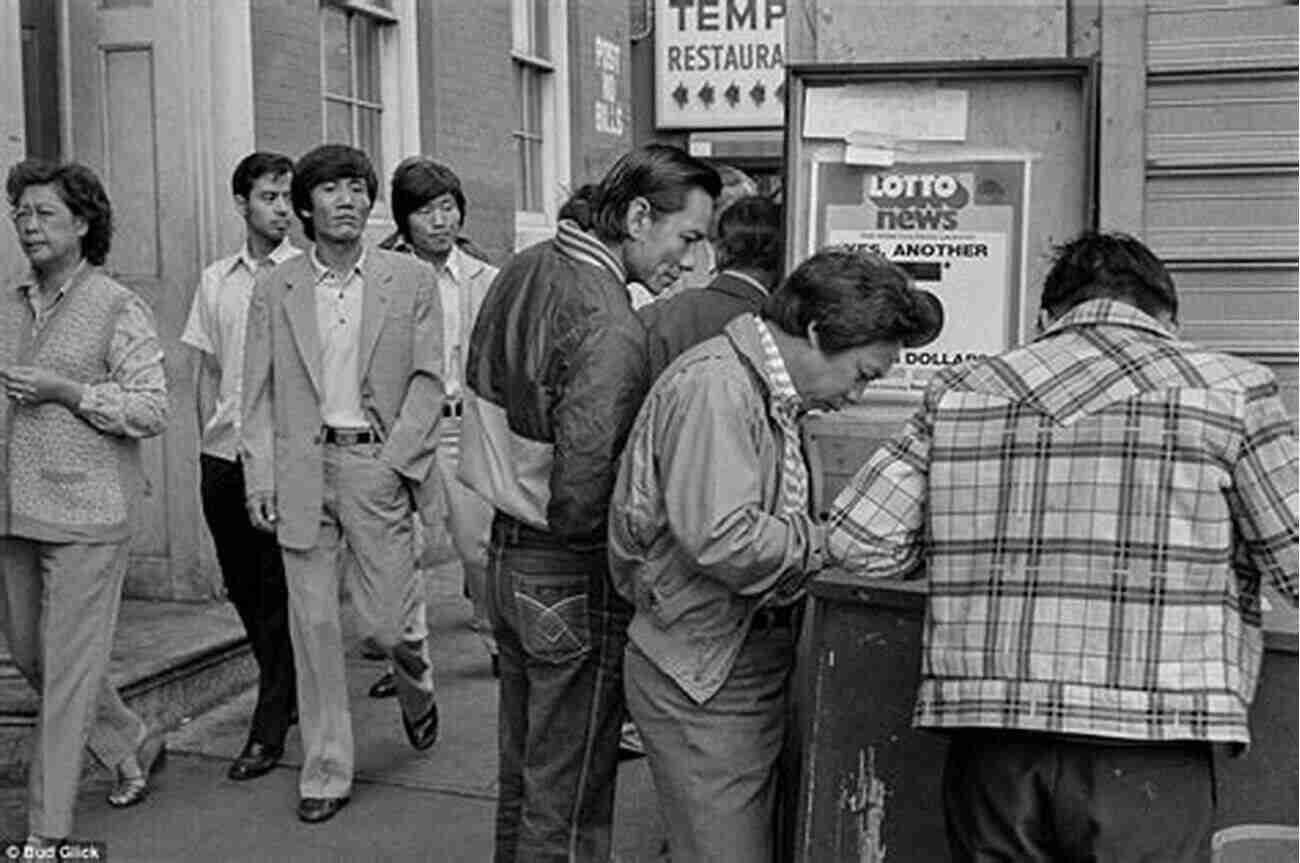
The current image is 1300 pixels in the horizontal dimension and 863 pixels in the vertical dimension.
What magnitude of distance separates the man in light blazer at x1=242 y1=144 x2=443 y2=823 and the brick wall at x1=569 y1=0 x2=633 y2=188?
690 cm

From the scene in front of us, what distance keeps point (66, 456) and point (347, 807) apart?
4.82ft

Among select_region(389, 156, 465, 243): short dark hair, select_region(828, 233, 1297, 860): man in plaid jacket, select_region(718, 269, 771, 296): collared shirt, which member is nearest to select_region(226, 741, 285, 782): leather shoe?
select_region(389, 156, 465, 243): short dark hair

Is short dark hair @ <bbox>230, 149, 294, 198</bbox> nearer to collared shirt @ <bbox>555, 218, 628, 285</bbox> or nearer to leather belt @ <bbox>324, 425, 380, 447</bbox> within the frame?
leather belt @ <bbox>324, 425, 380, 447</bbox>

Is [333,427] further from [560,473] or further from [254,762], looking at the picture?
[560,473]

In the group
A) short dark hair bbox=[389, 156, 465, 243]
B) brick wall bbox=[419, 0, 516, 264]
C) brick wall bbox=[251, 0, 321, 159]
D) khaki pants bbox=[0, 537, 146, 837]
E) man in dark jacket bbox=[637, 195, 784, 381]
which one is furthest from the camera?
brick wall bbox=[419, 0, 516, 264]

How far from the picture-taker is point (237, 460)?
5867 mm

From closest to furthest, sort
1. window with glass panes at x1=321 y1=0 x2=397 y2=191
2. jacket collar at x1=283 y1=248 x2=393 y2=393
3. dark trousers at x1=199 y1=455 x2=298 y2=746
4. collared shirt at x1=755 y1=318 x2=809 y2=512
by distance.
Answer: collared shirt at x1=755 y1=318 x2=809 y2=512 < jacket collar at x1=283 y1=248 x2=393 y2=393 < dark trousers at x1=199 y1=455 x2=298 y2=746 < window with glass panes at x1=321 y1=0 x2=397 y2=191

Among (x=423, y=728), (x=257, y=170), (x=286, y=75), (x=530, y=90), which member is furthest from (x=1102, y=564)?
(x=530, y=90)

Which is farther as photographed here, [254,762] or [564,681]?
[254,762]

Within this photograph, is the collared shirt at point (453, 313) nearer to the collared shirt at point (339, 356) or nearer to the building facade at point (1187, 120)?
the collared shirt at point (339, 356)

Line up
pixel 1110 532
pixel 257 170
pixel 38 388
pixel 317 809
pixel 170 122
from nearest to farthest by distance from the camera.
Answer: pixel 1110 532 → pixel 38 388 → pixel 317 809 → pixel 257 170 → pixel 170 122

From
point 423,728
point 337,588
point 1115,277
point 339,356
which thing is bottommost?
point 423,728

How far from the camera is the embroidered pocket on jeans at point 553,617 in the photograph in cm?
401

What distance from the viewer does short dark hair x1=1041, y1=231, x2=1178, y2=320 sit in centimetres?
303
